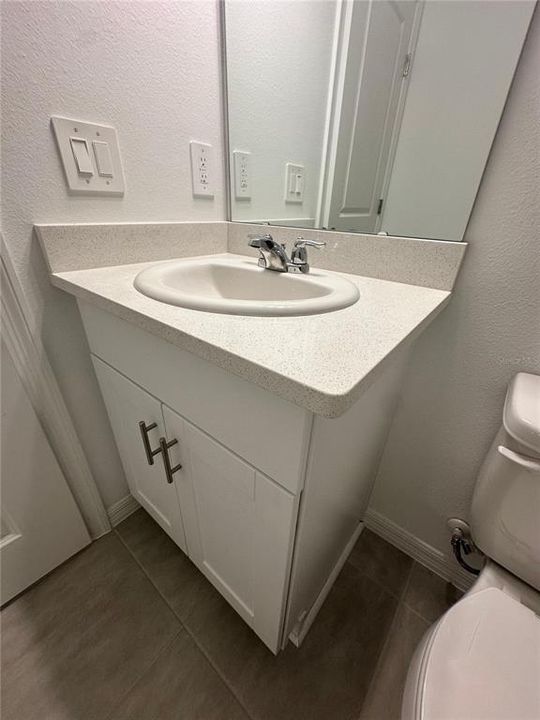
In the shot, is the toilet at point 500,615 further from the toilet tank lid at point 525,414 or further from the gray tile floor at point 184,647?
the gray tile floor at point 184,647

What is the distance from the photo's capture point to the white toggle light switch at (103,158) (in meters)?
0.68

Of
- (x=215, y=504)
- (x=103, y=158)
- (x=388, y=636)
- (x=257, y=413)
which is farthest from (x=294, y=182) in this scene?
(x=388, y=636)

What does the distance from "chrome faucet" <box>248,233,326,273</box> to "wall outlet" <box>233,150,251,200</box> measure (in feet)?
1.09

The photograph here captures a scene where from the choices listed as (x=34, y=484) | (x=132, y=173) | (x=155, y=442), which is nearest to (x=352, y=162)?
(x=132, y=173)

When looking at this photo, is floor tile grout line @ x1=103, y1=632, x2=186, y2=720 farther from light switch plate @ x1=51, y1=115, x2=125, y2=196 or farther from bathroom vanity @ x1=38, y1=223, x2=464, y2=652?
light switch plate @ x1=51, y1=115, x2=125, y2=196

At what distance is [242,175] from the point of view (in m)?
0.97

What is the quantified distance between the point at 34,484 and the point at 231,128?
1.19 metres

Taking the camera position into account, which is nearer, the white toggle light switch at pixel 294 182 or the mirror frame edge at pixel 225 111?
the mirror frame edge at pixel 225 111

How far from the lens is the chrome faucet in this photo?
75 centimetres

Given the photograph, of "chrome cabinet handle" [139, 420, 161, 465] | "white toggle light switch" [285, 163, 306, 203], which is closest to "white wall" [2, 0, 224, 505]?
"white toggle light switch" [285, 163, 306, 203]

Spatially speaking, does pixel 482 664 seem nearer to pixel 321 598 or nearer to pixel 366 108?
pixel 321 598

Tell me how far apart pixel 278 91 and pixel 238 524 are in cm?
121

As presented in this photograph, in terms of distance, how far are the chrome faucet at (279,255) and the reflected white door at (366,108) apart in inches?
6.9

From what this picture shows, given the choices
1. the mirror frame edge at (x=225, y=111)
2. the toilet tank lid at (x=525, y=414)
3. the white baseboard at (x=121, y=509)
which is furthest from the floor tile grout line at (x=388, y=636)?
the mirror frame edge at (x=225, y=111)
